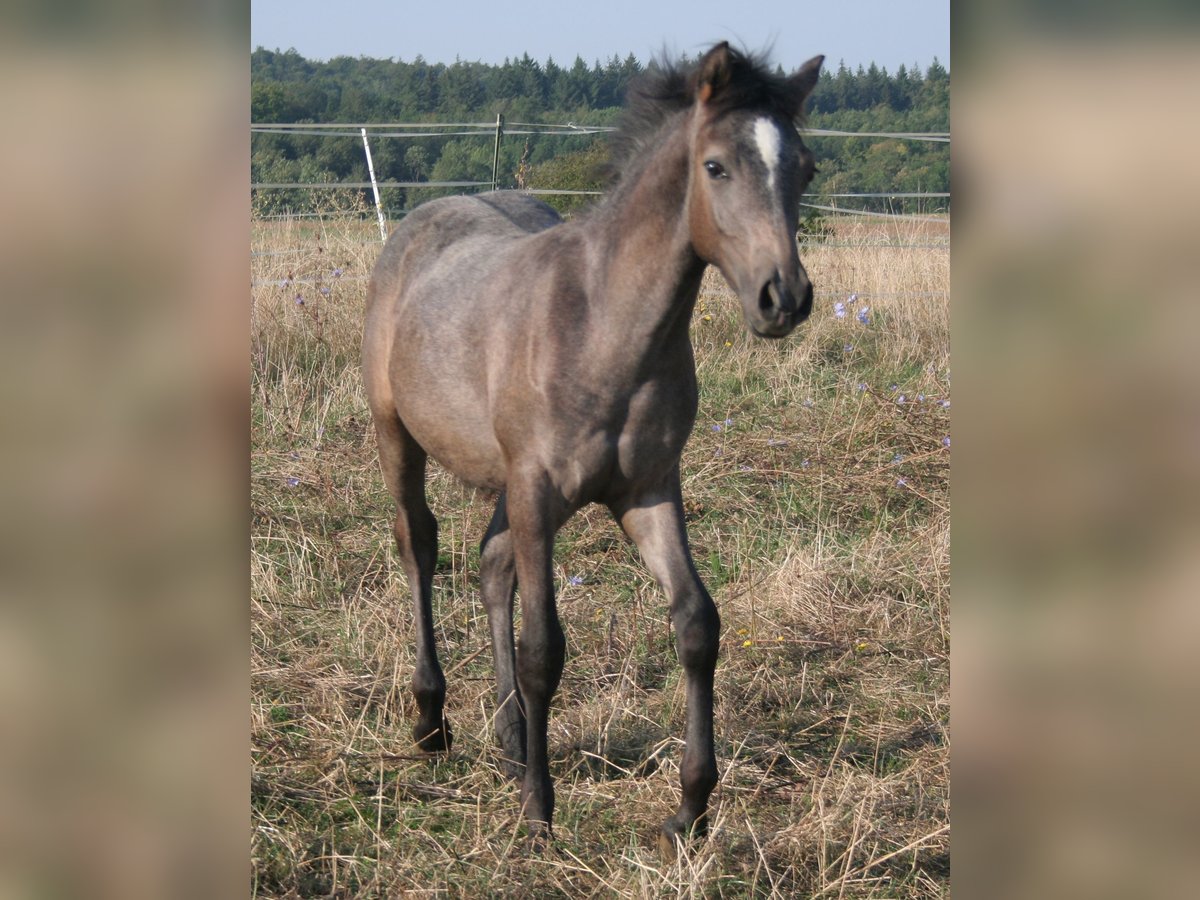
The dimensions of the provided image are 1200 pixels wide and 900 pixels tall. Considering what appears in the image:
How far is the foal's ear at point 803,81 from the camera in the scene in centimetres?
286

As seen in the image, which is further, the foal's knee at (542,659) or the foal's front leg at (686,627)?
the foal's knee at (542,659)

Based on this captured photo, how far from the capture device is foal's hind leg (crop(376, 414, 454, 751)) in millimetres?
3752

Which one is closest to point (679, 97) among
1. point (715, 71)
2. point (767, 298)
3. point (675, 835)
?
point (715, 71)

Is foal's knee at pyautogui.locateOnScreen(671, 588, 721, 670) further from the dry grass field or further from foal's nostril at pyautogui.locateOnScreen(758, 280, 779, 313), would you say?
foal's nostril at pyautogui.locateOnScreen(758, 280, 779, 313)

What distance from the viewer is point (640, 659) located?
13.5ft

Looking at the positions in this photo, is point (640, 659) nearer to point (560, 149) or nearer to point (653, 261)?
point (653, 261)

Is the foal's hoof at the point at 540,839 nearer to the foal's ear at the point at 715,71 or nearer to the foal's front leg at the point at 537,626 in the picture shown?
the foal's front leg at the point at 537,626

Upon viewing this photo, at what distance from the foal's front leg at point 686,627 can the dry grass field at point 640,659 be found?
11 cm

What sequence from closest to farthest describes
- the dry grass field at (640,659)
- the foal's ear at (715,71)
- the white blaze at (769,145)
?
the white blaze at (769,145), the foal's ear at (715,71), the dry grass field at (640,659)

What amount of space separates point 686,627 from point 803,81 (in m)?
1.50

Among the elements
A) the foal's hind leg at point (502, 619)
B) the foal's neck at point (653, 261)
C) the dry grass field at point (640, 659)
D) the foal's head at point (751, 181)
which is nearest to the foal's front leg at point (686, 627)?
the dry grass field at point (640, 659)
